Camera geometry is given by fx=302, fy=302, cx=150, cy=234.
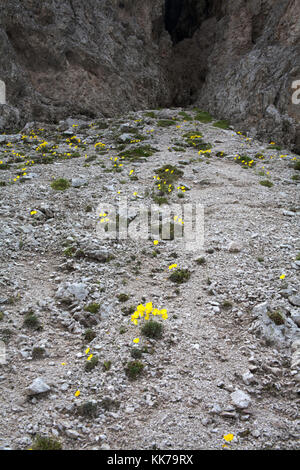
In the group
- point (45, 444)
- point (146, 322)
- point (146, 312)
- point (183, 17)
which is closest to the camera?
point (45, 444)

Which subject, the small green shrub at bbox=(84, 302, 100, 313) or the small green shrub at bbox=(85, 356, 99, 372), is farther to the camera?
the small green shrub at bbox=(84, 302, 100, 313)

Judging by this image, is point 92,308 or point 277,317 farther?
point 92,308

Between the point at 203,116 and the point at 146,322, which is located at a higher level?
the point at 203,116

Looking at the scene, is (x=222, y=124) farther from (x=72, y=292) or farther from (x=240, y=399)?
(x=240, y=399)

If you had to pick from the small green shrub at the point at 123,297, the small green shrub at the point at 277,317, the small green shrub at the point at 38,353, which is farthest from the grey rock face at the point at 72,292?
the small green shrub at the point at 277,317

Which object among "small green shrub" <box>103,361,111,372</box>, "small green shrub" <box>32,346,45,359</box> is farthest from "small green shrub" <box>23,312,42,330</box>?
"small green shrub" <box>103,361,111,372</box>

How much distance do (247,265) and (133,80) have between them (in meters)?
37.7

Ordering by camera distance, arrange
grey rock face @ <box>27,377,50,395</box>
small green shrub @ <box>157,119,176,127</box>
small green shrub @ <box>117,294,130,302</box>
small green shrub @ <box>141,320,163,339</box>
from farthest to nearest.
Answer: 1. small green shrub @ <box>157,119,176,127</box>
2. small green shrub @ <box>117,294,130,302</box>
3. small green shrub @ <box>141,320,163,339</box>
4. grey rock face @ <box>27,377,50,395</box>

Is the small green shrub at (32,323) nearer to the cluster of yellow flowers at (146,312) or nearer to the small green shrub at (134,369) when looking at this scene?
the cluster of yellow flowers at (146,312)

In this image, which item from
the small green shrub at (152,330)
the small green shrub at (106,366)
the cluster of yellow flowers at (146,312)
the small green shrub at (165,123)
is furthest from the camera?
the small green shrub at (165,123)

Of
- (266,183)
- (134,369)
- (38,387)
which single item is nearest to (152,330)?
(134,369)

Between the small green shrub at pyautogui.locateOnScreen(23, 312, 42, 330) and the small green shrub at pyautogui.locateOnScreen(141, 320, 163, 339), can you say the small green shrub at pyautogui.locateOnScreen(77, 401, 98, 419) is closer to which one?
the small green shrub at pyautogui.locateOnScreen(141, 320, 163, 339)

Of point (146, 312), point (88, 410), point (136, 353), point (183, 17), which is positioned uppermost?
point (183, 17)
